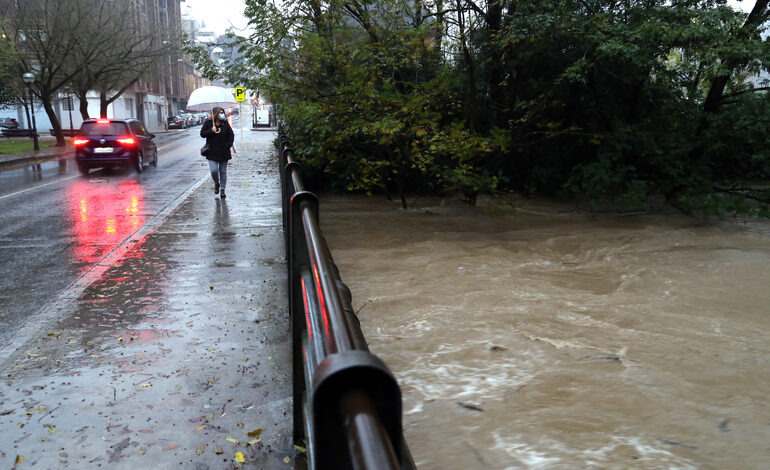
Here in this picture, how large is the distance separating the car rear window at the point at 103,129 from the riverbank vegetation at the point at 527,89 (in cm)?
903

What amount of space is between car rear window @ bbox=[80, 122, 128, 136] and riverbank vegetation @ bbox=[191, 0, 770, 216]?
9031mm

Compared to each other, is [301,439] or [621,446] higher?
[301,439]

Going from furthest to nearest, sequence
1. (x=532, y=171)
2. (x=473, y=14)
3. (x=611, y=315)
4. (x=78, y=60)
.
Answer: (x=78, y=60), (x=532, y=171), (x=473, y=14), (x=611, y=315)

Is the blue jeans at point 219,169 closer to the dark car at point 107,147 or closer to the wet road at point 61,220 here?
the wet road at point 61,220

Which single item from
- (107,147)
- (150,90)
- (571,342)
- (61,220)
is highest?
(150,90)

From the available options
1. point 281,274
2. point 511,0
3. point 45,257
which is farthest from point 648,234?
point 45,257

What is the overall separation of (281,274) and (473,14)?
6.96m

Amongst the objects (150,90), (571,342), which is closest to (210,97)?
(571,342)

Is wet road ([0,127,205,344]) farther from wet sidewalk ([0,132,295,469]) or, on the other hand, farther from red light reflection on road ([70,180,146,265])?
wet sidewalk ([0,132,295,469])

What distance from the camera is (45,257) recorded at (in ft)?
26.8

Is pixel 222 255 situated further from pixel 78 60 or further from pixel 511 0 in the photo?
pixel 78 60

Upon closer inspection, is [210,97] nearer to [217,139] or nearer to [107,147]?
[107,147]

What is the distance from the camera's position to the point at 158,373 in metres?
4.37

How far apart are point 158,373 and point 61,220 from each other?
7716 mm
